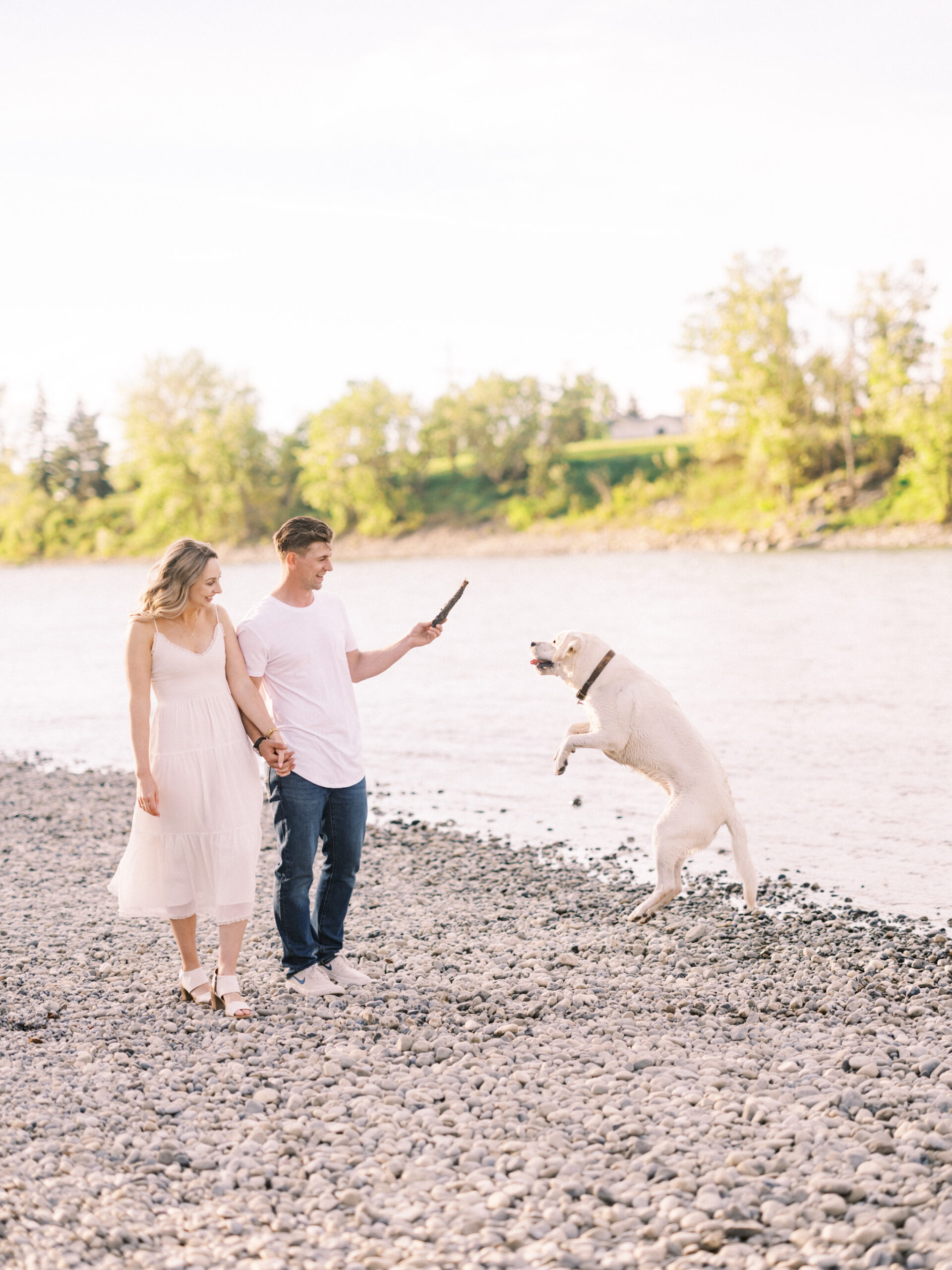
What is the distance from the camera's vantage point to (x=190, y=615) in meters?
5.60

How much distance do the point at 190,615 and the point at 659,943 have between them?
153 inches

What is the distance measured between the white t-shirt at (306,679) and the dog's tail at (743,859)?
9.29 ft

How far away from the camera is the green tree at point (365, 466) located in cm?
7781

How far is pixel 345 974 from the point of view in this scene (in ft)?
20.9

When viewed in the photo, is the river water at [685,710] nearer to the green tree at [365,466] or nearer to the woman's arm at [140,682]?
the woman's arm at [140,682]

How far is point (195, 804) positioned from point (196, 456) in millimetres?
78508

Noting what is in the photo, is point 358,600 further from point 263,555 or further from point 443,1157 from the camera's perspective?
point 443,1157

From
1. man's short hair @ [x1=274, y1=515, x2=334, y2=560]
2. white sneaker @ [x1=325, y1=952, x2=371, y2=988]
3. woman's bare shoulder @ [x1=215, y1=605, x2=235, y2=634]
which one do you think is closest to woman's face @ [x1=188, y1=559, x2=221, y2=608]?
woman's bare shoulder @ [x1=215, y1=605, x2=235, y2=634]

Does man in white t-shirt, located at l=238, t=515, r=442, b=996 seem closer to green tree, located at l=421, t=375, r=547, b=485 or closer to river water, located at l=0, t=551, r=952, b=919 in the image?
river water, located at l=0, t=551, r=952, b=919

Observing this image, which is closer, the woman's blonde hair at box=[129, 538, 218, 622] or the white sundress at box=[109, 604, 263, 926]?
the woman's blonde hair at box=[129, 538, 218, 622]

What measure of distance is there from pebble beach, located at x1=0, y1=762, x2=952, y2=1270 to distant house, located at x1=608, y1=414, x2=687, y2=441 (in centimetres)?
11338

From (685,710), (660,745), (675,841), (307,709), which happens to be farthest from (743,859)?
(685,710)

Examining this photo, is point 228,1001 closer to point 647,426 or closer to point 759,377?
point 759,377

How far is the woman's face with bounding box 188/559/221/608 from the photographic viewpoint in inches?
217
